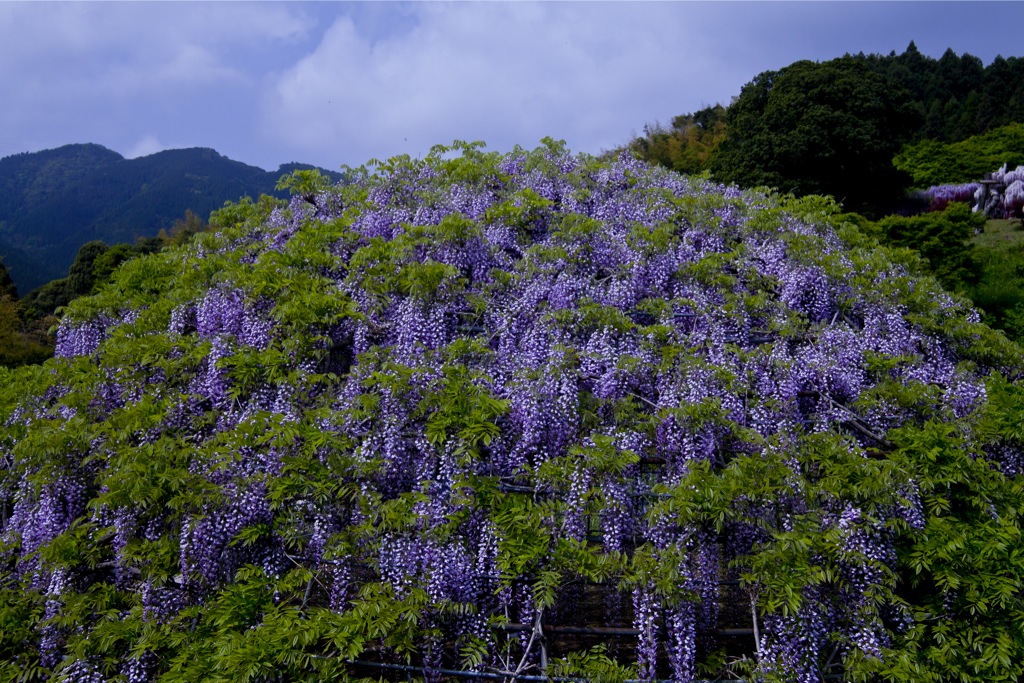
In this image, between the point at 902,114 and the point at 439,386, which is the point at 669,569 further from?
the point at 902,114

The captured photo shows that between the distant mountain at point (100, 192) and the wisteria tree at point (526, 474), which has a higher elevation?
the distant mountain at point (100, 192)

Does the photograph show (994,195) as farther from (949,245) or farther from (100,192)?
(100,192)

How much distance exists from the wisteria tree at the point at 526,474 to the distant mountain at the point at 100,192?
269 ft

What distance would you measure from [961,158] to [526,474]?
116ft

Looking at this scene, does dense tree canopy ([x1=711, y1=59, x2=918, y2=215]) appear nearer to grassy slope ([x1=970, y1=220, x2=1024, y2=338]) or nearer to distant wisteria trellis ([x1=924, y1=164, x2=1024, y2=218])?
distant wisteria trellis ([x1=924, y1=164, x2=1024, y2=218])

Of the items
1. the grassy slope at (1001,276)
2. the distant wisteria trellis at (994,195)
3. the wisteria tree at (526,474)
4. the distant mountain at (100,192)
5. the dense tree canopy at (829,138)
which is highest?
the distant mountain at (100,192)

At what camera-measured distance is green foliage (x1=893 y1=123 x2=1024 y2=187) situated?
31.1m

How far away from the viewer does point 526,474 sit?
561cm

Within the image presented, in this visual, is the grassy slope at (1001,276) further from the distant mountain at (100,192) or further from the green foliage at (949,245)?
the distant mountain at (100,192)

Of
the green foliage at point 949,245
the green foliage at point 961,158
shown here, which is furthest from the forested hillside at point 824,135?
the green foliage at point 949,245

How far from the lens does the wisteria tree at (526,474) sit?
4.98 metres

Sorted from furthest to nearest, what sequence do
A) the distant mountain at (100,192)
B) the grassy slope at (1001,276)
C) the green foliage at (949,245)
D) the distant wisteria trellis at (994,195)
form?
1. the distant mountain at (100,192)
2. the distant wisteria trellis at (994,195)
3. the green foliage at (949,245)
4. the grassy slope at (1001,276)

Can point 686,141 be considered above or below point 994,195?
above

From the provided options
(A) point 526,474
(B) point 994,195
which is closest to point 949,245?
(B) point 994,195
